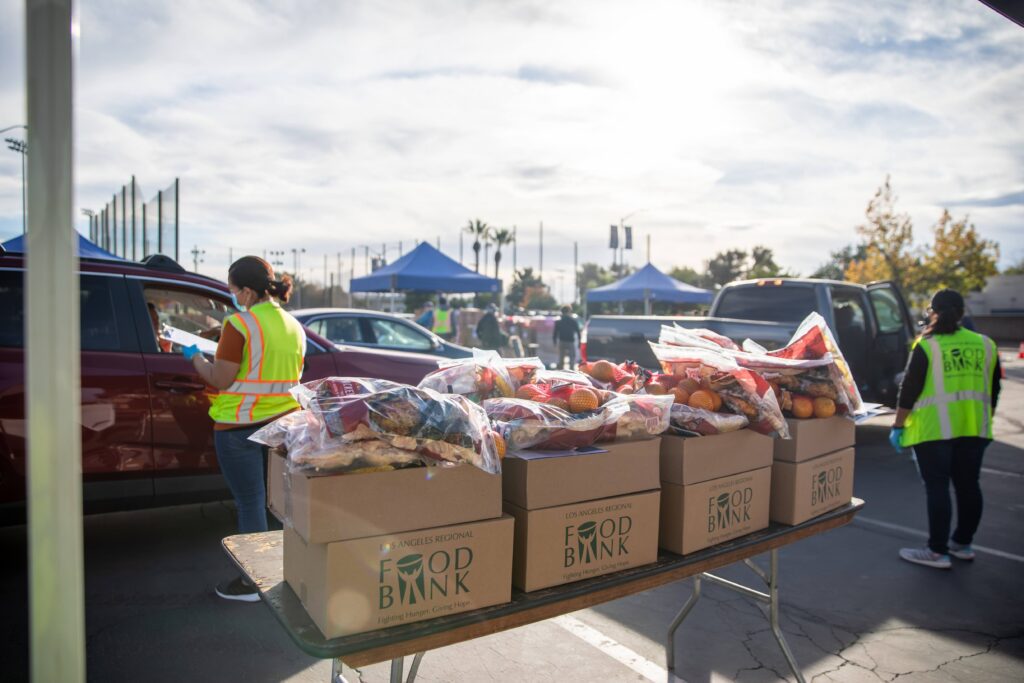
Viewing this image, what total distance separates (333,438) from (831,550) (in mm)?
4553

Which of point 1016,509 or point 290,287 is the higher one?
point 290,287

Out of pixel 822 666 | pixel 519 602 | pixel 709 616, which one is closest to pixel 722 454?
pixel 519 602

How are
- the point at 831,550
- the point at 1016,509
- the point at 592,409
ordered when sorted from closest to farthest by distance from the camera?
1. the point at 592,409
2. the point at 831,550
3. the point at 1016,509

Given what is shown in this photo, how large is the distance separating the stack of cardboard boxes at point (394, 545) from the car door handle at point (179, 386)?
2.92m

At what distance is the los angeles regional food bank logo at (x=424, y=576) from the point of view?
5.93 feet

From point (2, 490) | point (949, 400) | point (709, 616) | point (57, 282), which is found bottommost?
point (709, 616)

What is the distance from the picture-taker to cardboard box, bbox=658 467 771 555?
2.38m

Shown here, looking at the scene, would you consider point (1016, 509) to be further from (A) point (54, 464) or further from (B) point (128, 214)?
(B) point (128, 214)

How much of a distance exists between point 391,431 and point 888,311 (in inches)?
391

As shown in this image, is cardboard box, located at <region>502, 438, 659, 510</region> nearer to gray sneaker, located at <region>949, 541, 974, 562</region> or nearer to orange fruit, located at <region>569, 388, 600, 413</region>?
orange fruit, located at <region>569, 388, 600, 413</region>

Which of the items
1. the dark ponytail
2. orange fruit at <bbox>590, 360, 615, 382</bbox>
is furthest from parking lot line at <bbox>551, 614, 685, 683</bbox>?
the dark ponytail

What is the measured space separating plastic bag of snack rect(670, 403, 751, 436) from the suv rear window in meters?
6.72

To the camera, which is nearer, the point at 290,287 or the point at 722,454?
the point at 722,454

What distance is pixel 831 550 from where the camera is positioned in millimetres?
5156
